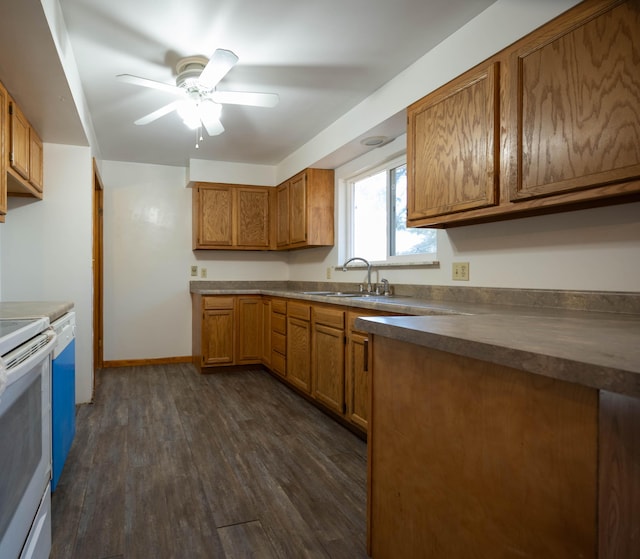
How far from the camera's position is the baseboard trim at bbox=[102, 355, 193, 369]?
4562 millimetres

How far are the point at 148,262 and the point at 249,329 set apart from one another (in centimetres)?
141

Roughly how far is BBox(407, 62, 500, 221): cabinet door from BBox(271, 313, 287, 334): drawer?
1.72 metres

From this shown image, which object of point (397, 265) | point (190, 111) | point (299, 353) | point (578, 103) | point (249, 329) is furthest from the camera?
point (249, 329)

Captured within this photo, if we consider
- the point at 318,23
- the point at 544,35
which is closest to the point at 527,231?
the point at 544,35

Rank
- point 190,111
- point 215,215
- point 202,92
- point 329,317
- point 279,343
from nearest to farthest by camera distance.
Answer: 1. point 202,92
2. point 190,111
3. point 329,317
4. point 279,343
5. point 215,215

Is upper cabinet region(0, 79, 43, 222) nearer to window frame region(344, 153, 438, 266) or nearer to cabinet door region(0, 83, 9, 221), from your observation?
cabinet door region(0, 83, 9, 221)

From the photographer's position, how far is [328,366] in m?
2.88

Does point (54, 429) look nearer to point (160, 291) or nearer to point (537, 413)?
point (537, 413)

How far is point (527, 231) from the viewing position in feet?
6.75

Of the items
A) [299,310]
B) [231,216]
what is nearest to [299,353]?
[299,310]

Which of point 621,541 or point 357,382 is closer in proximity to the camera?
point 621,541

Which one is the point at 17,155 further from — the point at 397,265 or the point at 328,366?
the point at 397,265

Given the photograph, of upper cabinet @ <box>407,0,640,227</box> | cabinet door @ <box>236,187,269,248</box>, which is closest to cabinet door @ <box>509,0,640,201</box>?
upper cabinet @ <box>407,0,640,227</box>

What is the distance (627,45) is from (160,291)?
4.45 meters
